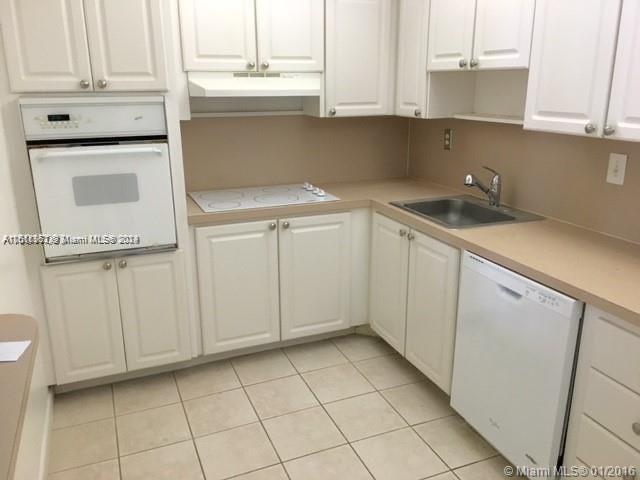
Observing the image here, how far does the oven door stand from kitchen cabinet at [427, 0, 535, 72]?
144 centimetres

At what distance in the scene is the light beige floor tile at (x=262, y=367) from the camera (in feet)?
9.26

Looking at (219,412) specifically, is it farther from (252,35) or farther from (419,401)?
(252,35)

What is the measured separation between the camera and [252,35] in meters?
2.68

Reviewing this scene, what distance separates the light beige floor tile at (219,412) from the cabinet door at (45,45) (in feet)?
5.09

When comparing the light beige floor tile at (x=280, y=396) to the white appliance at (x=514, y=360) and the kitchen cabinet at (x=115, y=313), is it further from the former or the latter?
the white appliance at (x=514, y=360)

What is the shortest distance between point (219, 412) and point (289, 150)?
1.58 metres

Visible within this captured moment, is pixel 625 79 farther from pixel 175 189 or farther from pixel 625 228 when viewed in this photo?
pixel 175 189

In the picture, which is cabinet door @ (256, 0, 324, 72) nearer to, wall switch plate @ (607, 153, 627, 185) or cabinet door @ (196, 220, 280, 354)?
cabinet door @ (196, 220, 280, 354)

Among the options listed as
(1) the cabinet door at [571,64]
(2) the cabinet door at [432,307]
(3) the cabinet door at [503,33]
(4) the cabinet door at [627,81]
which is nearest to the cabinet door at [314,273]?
(2) the cabinet door at [432,307]

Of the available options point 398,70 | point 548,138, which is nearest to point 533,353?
point 548,138

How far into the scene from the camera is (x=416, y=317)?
8.65ft

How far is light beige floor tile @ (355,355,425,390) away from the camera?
2771 mm

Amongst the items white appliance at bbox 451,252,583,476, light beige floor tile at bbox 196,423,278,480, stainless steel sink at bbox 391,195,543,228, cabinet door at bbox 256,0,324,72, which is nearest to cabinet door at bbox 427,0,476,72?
cabinet door at bbox 256,0,324,72

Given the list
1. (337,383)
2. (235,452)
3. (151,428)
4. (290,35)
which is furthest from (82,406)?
(290,35)
